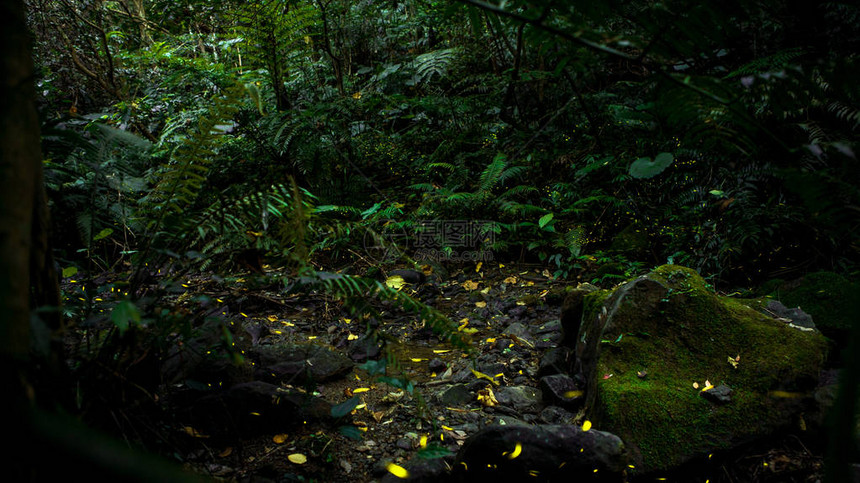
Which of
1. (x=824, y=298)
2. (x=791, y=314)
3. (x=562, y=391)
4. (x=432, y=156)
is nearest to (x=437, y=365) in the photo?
(x=562, y=391)

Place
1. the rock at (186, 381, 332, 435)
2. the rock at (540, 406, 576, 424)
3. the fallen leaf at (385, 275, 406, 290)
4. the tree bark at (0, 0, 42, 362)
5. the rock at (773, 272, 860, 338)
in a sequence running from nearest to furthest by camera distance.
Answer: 1. the tree bark at (0, 0, 42, 362)
2. the rock at (186, 381, 332, 435)
3. the rock at (540, 406, 576, 424)
4. the rock at (773, 272, 860, 338)
5. the fallen leaf at (385, 275, 406, 290)

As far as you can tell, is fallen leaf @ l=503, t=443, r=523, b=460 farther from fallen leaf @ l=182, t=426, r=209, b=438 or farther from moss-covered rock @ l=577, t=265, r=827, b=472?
fallen leaf @ l=182, t=426, r=209, b=438

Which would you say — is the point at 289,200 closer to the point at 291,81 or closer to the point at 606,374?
the point at 606,374

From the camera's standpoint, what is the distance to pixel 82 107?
5895 mm

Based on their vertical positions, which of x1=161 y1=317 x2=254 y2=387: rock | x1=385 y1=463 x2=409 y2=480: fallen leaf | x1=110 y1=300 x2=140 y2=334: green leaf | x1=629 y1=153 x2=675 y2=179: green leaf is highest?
x1=110 y1=300 x2=140 y2=334: green leaf

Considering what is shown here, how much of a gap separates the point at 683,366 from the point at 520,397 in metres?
0.87

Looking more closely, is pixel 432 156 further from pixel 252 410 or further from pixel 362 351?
pixel 252 410

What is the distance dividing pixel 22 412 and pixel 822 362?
2961 millimetres

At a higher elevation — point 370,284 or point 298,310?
point 370,284

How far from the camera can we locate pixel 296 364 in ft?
7.52

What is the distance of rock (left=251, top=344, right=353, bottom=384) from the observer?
2.22 meters

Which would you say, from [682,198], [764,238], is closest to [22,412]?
[764,238]

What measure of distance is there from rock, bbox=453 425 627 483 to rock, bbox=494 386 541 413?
655 millimetres

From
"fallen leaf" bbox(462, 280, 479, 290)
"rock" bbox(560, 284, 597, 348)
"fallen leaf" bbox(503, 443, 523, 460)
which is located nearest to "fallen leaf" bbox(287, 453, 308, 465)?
"fallen leaf" bbox(503, 443, 523, 460)
